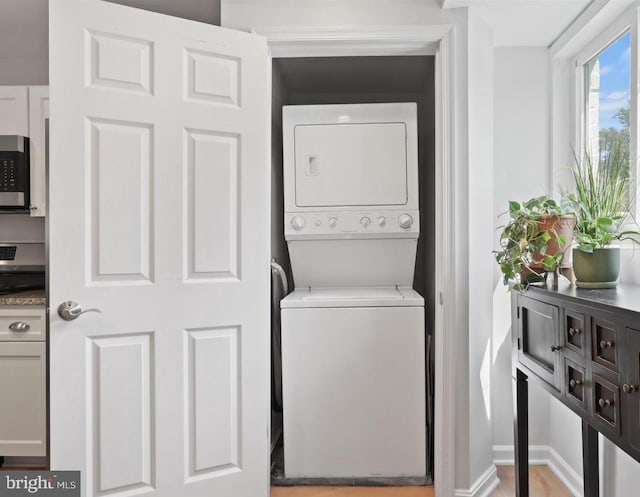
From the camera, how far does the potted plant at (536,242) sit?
5.28 feet

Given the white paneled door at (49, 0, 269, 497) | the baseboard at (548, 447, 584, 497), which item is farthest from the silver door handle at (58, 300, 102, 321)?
the baseboard at (548, 447, 584, 497)

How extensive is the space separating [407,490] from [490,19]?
226cm

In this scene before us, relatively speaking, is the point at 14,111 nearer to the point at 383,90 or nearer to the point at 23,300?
the point at 23,300

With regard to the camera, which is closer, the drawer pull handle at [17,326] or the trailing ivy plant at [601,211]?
the trailing ivy plant at [601,211]

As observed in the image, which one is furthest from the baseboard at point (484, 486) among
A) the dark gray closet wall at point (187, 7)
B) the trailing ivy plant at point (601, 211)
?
the dark gray closet wall at point (187, 7)

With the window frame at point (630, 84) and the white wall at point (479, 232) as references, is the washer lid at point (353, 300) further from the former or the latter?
the window frame at point (630, 84)

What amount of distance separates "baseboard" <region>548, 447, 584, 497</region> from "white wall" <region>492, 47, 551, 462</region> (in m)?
0.10

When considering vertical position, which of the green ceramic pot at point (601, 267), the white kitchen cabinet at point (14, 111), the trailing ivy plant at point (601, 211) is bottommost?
the green ceramic pot at point (601, 267)

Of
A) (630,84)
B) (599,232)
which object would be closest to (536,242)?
(599,232)

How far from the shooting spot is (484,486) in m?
2.07

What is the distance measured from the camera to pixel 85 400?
1.65 meters

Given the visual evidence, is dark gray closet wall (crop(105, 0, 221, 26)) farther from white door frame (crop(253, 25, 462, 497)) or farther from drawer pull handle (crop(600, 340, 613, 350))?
drawer pull handle (crop(600, 340, 613, 350))

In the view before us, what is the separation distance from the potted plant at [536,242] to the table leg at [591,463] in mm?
578

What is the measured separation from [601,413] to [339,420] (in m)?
1.33
